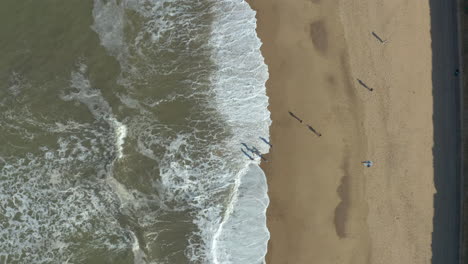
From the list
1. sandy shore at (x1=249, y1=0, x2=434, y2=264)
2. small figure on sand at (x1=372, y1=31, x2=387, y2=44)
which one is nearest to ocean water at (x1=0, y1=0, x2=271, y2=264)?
sandy shore at (x1=249, y1=0, x2=434, y2=264)

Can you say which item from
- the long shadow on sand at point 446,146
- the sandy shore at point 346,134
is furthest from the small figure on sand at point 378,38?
the long shadow on sand at point 446,146

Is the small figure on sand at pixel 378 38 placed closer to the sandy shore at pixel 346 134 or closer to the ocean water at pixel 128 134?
the sandy shore at pixel 346 134

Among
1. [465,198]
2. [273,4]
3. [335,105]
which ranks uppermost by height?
[273,4]

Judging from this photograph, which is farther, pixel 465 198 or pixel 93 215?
pixel 465 198

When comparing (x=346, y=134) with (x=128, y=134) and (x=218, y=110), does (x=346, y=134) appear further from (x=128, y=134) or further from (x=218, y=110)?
(x=128, y=134)

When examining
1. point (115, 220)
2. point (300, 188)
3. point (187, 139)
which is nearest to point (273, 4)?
point (187, 139)

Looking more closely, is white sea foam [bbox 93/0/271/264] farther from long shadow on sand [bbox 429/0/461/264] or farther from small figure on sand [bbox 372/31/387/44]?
long shadow on sand [bbox 429/0/461/264]

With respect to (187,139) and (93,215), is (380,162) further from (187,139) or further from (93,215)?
(93,215)
